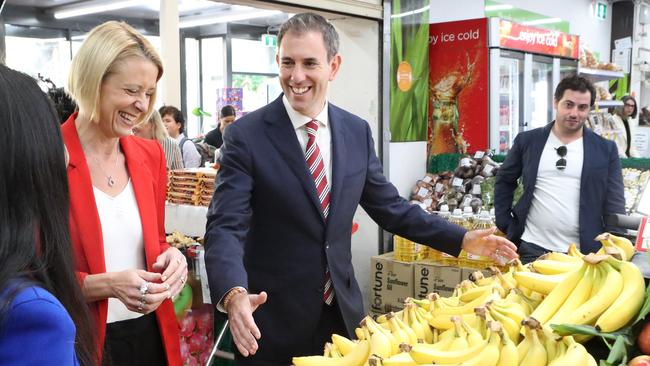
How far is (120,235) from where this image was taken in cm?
222

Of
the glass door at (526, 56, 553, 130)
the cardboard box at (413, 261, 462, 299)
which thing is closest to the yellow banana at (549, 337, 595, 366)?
the cardboard box at (413, 261, 462, 299)

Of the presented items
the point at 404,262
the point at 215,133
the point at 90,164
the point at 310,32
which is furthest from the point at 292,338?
the point at 215,133

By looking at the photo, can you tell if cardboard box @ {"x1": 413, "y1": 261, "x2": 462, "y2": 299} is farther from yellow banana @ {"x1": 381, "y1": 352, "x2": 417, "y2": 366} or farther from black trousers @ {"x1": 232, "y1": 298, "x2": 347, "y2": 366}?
yellow banana @ {"x1": 381, "y1": 352, "x2": 417, "y2": 366}

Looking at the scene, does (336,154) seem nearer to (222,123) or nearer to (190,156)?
(190,156)

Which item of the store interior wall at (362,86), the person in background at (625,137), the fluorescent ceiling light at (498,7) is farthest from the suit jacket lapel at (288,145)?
the person in background at (625,137)

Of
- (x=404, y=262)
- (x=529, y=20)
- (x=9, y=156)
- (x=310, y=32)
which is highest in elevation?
(x=529, y=20)

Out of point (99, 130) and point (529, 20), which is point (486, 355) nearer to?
point (99, 130)

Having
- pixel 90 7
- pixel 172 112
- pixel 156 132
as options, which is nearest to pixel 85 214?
pixel 156 132

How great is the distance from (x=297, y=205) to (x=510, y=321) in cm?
88

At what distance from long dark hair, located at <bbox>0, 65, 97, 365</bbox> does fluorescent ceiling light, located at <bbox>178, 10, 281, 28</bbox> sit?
13.1 m

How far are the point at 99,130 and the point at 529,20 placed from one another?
29.4 feet

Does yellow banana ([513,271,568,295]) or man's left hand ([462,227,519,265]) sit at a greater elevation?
man's left hand ([462,227,519,265])

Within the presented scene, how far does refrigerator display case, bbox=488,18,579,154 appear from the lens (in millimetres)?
7078

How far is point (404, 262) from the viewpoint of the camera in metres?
5.72
